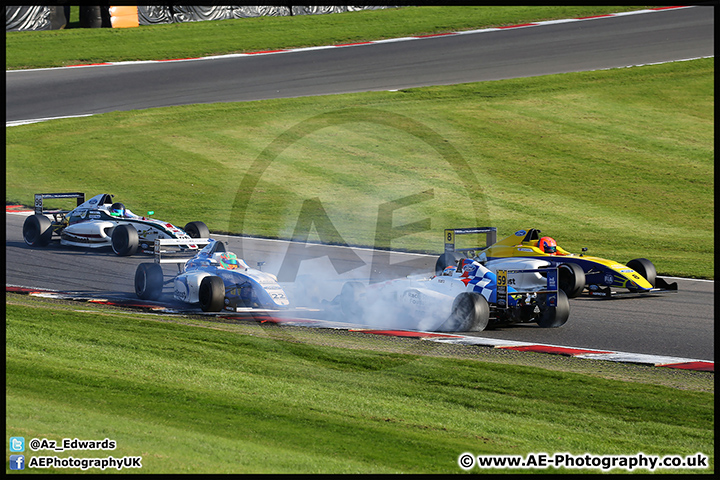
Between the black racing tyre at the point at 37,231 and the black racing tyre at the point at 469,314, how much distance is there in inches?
476

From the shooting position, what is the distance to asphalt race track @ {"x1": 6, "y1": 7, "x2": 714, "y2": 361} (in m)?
19.6

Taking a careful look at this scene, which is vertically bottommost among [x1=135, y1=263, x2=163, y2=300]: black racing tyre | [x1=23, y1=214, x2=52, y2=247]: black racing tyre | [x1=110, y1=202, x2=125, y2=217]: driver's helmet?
[x1=135, y1=263, x2=163, y2=300]: black racing tyre

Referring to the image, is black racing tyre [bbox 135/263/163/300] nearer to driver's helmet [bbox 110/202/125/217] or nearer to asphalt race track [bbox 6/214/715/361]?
asphalt race track [bbox 6/214/715/361]

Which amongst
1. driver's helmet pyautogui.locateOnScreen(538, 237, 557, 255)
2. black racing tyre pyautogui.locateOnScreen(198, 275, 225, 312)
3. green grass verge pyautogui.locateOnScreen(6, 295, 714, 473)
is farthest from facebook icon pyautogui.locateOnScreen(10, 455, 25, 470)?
driver's helmet pyautogui.locateOnScreen(538, 237, 557, 255)

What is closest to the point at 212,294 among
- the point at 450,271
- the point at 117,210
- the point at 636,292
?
the point at 450,271

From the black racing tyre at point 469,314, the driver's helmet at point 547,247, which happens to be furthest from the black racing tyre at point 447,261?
the black racing tyre at point 469,314

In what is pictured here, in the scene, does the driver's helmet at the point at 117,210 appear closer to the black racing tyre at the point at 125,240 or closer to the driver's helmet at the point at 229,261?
the black racing tyre at the point at 125,240

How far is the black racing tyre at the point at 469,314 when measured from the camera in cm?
1367

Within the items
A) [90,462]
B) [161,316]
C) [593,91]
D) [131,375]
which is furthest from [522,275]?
[593,91]

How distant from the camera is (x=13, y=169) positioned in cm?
3017

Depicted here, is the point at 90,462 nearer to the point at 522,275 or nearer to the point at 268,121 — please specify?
the point at 522,275

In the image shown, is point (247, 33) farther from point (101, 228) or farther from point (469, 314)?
point (469, 314)

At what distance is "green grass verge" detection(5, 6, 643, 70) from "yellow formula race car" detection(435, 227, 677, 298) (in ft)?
99.1

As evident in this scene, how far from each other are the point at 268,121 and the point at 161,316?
22490 millimetres
